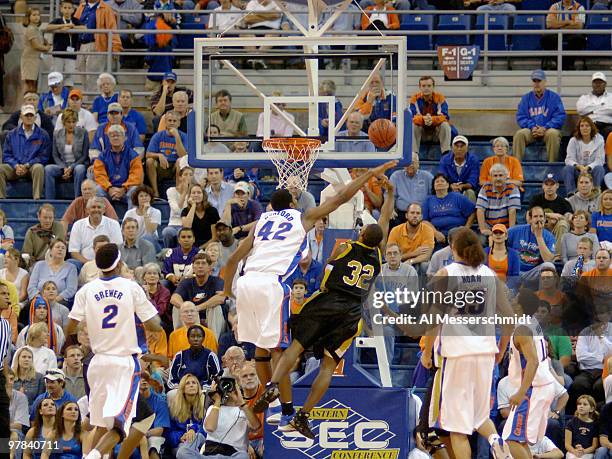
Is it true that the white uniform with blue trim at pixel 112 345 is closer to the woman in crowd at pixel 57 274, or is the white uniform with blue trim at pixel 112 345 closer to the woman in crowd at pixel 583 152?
the woman in crowd at pixel 57 274

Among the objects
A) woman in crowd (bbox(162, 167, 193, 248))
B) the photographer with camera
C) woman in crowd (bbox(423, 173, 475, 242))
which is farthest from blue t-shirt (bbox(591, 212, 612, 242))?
the photographer with camera

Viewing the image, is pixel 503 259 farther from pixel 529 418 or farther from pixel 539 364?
pixel 529 418

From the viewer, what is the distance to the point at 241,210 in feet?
60.0

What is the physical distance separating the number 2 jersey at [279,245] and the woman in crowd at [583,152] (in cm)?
669

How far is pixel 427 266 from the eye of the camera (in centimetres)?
1750

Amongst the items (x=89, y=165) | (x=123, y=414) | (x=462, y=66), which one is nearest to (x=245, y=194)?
(x=89, y=165)

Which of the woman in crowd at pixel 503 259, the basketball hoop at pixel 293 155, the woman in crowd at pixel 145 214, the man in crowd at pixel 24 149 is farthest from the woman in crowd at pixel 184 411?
the man in crowd at pixel 24 149

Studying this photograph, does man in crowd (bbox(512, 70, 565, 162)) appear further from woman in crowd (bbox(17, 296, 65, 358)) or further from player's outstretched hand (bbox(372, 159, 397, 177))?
player's outstretched hand (bbox(372, 159, 397, 177))

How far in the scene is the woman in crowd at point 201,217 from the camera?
18.2 meters

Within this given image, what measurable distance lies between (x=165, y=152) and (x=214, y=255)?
2642mm

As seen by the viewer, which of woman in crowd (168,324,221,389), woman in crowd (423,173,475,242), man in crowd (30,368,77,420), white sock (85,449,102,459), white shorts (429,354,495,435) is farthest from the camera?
woman in crowd (423,173,475,242)

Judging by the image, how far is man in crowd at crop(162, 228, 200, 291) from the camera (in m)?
17.6

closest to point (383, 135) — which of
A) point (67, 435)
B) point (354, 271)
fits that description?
point (354, 271)

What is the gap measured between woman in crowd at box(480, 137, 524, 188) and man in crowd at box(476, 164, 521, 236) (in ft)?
1.03
